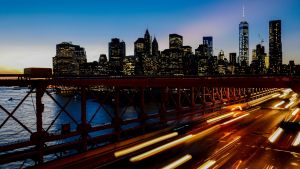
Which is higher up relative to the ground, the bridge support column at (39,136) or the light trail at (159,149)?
the bridge support column at (39,136)

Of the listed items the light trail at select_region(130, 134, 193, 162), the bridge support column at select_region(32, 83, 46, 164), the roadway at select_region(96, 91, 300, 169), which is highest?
the bridge support column at select_region(32, 83, 46, 164)

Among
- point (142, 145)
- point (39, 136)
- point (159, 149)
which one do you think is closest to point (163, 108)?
point (142, 145)

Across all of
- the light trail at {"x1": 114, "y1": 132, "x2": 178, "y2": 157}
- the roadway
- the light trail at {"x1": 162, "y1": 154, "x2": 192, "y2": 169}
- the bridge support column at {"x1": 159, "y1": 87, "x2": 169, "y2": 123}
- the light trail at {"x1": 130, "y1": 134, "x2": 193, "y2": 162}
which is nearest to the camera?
the light trail at {"x1": 162, "y1": 154, "x2": 192, "y2": 169}

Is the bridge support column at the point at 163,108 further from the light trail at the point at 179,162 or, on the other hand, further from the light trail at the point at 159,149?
the light trail at the point at 179,162

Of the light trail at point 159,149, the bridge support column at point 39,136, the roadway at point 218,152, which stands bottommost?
the roadway at point 218,152

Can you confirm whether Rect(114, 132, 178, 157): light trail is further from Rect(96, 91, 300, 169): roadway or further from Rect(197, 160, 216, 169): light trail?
Rect(197, 160, 216, 169): light trail

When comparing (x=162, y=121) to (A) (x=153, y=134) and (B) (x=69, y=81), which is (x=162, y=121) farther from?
(B) (x=69, y=81)

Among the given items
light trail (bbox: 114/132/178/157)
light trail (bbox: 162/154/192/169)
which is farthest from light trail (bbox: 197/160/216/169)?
light trail (bbox: 114/132/178/157)

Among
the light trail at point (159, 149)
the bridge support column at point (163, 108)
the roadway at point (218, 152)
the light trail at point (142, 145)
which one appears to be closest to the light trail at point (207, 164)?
the roadway at point (218, 152)

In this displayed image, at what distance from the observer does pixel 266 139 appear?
1742 cm

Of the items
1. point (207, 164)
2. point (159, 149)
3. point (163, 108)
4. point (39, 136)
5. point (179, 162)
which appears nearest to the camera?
point (207, 164)

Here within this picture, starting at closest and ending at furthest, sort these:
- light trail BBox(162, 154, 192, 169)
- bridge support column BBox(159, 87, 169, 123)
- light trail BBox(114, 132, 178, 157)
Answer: light trail BBox(162, 154, 192, 169) < light trail BBox(114, 132, 178, 157) < bridge support column BBox(159, 87, 169, 123)

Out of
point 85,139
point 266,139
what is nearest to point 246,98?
point 266,139

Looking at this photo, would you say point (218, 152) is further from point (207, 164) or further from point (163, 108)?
point (163, 108)
